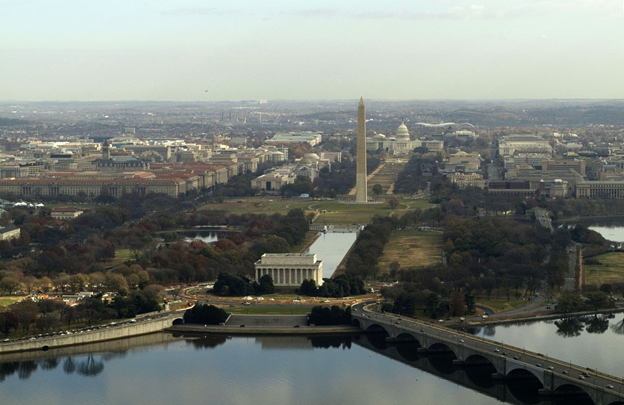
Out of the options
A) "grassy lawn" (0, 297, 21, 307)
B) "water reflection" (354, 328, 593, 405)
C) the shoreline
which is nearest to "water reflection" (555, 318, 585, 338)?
"water reflection" (354, 328, 593, 405)

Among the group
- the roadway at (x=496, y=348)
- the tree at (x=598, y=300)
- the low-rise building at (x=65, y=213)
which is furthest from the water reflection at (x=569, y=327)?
the low-rise building at (x=65, y=213)

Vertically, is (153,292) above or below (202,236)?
above

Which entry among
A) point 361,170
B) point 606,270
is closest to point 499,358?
point 606,270

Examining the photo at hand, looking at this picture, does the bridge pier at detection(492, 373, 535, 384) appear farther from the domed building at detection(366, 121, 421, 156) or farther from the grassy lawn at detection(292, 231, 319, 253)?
the domed building at detection(366, 121, 421, 156)

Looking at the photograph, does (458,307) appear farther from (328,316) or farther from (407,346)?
(328,316)

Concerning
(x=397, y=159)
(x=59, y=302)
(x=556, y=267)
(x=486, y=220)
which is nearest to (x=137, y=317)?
(x=59, y=302)

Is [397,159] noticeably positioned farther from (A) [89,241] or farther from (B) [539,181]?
(A) [89,241]

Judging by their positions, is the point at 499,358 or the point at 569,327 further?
the point at 569,327
